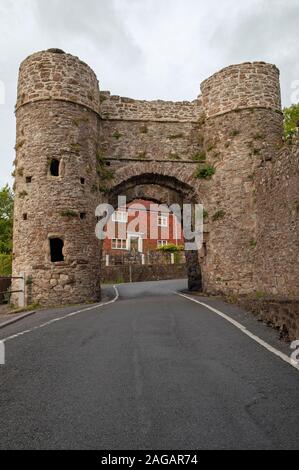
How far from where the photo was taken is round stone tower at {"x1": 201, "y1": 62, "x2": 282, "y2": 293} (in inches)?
758

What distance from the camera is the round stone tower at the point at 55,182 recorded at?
1759 cm

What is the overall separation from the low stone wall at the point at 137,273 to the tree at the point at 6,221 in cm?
959

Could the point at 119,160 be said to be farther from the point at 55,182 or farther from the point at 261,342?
the point at 261,342

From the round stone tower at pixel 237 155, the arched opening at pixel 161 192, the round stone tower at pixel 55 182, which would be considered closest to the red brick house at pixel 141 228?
the arched opening at pixel 161 192

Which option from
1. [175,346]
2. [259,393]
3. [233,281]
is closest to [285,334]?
[175,346]

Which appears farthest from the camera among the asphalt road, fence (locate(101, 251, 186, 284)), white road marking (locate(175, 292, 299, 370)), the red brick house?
the red brick house

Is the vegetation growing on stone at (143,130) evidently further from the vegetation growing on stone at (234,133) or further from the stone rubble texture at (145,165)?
the vegetation growing on stone at (234,133)

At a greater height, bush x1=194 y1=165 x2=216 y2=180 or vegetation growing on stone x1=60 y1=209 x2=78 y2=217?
bush x1=194 y1=165 x2=216 y2=180

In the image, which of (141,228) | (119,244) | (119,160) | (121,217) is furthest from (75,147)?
(141,228)

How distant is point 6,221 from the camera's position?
37.5 m

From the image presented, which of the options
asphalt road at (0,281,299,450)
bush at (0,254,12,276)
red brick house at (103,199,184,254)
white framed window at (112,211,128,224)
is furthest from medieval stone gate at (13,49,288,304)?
white framed window at (112,211,128,224)

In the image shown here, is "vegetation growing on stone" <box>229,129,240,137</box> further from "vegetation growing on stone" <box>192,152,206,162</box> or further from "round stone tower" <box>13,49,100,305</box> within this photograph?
"round stone tower" <box>13,49,100,305</box>

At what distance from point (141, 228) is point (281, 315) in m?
49.3

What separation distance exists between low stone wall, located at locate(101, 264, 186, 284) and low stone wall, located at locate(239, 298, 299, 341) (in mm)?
30387
